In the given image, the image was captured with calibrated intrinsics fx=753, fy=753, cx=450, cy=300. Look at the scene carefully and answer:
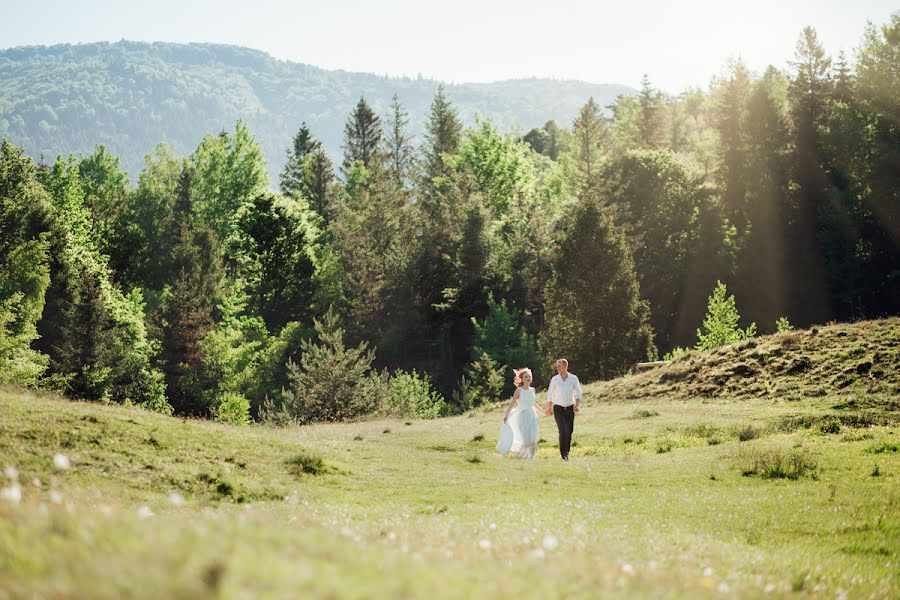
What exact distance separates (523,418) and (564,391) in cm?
159

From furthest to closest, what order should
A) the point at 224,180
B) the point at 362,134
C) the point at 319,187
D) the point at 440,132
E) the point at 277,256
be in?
the point at 362,134
the point at 319,187
the point at 440,132
the point at 224,180
the point at 277,256

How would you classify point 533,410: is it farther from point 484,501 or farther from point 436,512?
point 436,512

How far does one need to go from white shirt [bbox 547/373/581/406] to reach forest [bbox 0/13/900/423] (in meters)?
30.5

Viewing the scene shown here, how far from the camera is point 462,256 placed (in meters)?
87.2

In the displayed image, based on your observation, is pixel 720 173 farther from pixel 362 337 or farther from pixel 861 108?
pixel 362 337

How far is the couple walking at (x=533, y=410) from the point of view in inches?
944

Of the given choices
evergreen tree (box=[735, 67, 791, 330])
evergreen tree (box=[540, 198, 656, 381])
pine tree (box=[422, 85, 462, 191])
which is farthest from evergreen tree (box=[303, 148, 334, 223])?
evergreen tree (box=[735, 67, 791, 330])

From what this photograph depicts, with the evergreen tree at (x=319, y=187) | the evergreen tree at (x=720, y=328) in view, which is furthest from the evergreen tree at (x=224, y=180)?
the evergreen tree at (x=720, y=328)

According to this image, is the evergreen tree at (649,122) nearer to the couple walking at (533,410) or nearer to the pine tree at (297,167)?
the pine tree at (297,167)

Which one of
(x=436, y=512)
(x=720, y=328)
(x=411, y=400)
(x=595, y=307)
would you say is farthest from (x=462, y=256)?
(x=436, y=512)

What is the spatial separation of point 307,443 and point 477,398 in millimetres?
43278

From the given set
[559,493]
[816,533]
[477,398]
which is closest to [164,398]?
[477,398]

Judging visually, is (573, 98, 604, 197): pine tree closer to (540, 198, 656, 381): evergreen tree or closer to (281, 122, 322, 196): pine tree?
(540, 198, 656, 381): evergreen tree

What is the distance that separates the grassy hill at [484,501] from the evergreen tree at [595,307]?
21797mm
